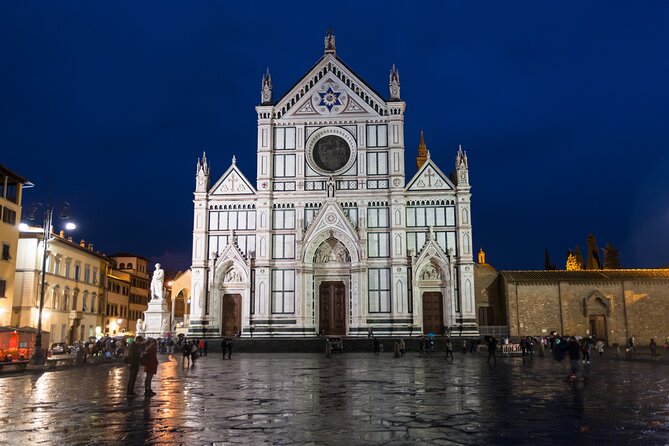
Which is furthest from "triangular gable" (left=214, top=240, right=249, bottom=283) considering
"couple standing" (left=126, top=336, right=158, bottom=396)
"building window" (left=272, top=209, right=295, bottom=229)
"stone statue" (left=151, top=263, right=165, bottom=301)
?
"couple standing" (left=126, top=336, right=158, bottom=396)

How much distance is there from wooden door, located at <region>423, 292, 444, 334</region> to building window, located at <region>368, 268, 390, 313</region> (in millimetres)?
2928

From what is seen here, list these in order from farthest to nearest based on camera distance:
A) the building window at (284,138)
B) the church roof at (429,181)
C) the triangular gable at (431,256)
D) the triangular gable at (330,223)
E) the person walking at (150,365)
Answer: the building window at (284,138), the church roof at (429,181), the triangular gable at (330,223), the triangular gable at (431,256), the person walking at (150,365)

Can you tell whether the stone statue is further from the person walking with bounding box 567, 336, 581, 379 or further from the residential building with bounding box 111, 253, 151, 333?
the person walking with bounding box 567, 336, 581, 379

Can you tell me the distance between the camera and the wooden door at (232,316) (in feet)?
156

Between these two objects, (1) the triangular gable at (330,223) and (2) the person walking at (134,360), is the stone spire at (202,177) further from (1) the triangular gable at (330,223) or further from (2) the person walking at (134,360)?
(2) the person walking at (134,360)

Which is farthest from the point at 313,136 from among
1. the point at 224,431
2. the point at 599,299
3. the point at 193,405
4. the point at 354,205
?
the point at 224,431

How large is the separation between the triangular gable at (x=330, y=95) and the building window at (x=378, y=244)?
979cm

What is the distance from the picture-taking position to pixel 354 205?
157ft

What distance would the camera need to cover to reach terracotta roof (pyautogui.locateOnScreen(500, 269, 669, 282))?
47.9 meters

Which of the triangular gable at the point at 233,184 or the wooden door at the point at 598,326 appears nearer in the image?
the wooden door at the point at 598,326

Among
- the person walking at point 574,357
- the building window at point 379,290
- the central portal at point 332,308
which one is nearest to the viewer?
the person walking at point 574,357

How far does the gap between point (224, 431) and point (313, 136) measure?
40774mm

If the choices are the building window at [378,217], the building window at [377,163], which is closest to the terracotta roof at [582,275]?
the building window at [378,217]

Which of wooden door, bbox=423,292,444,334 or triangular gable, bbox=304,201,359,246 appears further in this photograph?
triangular gable, bbox=304,201,359,246
